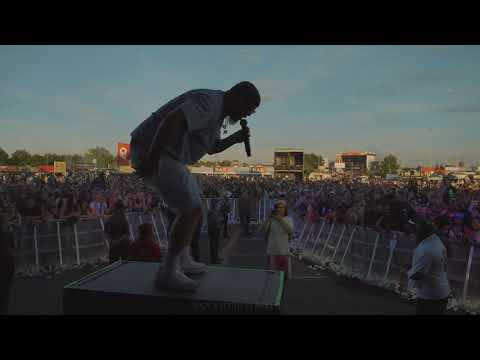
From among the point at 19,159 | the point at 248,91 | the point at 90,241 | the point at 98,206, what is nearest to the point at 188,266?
the point at 248,91

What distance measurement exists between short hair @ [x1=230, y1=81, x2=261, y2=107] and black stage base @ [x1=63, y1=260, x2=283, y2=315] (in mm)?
1334

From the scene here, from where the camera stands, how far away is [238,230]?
1659 cm

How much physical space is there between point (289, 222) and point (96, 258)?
614 cm

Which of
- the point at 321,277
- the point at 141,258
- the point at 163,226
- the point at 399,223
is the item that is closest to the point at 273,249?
the point at 141,258

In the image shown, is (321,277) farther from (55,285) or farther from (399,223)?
(55,285)

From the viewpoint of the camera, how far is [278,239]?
5598mm

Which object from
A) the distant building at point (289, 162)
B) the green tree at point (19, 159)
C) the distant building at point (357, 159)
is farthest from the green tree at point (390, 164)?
the green tree at point (19, 159)

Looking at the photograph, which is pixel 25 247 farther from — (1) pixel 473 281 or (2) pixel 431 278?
(1) pixel 473 281

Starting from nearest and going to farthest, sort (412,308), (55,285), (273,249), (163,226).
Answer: (273,249) → (412,308) → (55,285) → (163,226)

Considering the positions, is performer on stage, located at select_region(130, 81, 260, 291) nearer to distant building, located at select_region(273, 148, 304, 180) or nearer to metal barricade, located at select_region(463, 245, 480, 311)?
metal barricade, located at select_region(463, 245, 480, 311)

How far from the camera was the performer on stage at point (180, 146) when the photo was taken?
2.33 m

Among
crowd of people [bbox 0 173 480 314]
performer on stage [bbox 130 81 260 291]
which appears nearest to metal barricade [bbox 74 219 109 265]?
crowd of people [bbox 0 173 480 314]

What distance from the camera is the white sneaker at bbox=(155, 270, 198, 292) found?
240cm

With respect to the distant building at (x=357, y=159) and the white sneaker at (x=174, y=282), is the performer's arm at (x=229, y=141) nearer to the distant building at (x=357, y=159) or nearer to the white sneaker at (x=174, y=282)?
the white sneaker at (x=174, y=282)
